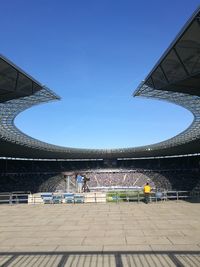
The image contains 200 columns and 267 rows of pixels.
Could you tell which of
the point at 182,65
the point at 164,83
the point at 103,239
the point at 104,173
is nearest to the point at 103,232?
the point at 103,239

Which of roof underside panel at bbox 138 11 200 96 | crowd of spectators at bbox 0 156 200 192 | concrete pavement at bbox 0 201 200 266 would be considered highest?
roof underside panel at bbox 138 11 200 96

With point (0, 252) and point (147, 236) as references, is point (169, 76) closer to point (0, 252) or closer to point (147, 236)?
point (147, 236)

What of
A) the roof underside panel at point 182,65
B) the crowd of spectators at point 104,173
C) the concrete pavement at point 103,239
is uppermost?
the roof underside panel at point 182,65

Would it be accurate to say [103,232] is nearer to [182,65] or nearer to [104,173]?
[182,65]

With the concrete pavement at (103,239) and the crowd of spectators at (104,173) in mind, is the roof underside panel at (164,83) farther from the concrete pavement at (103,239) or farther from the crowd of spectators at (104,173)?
the crowd of spectators at (104,173)

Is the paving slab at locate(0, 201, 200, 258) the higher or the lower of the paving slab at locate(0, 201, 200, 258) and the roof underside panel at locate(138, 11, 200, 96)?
the lower

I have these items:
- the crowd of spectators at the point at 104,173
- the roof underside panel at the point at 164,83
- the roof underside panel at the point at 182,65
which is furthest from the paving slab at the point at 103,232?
the crowd of spectators at the point at 104,173

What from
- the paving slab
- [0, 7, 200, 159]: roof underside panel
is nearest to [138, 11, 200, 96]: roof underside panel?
[0, 7, 200, 159]: roof underside panel

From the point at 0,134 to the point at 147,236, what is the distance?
42.7 meters

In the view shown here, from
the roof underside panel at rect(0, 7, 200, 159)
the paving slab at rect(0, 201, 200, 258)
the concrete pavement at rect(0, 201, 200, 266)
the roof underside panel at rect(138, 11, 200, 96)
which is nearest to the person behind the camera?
the concrete pavement at rect(0, 201, 200, 266)

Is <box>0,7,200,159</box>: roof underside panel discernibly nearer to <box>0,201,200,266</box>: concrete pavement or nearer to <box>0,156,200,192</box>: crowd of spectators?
<box>0,201,200,266</box>: concrete pavement

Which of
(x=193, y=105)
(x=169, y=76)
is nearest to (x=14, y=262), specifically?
(x=169, y=76)

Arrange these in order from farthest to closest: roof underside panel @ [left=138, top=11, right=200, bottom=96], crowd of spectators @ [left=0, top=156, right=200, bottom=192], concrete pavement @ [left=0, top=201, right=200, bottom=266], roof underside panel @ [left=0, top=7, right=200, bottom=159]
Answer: crowd of spectators @ [left=0, top=156, right=200, bottom=192] → roof underside panel @ [left=0, top=7, right=200, bottom=159] → roof underside panel @ [left=138, top=11, right=200, bottom=96] → concrete pavement @ [left=0, top=201, right=200, bottom=266]

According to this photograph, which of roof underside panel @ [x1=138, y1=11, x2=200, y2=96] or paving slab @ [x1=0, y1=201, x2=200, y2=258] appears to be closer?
paving slab @ [x1=0, y1=201, x2=200, y2=258]
